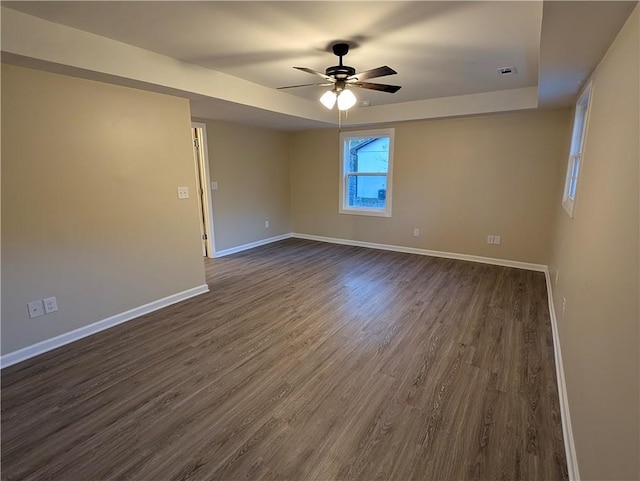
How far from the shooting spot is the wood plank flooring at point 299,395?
161 centimetres

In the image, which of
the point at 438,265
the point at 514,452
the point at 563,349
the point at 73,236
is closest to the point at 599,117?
the point at 563,349

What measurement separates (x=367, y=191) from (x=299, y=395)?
173 inches

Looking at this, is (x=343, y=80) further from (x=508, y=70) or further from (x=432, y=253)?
(x=432, y=253)

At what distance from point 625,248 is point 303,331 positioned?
231 cm

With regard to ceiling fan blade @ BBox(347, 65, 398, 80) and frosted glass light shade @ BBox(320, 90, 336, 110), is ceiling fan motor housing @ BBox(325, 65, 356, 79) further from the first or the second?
frosted glass light shade @ BBox(320, 90, 336, 110)

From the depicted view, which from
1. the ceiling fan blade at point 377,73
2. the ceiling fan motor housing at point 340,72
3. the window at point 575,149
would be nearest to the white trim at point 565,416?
the window at point 575,149

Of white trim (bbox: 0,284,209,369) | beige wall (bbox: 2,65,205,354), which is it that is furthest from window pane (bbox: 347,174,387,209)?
white trim (bbox: 0,284,209,369)

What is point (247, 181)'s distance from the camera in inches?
225

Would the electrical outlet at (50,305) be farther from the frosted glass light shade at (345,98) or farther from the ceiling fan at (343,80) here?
the frosted glass light shade at (345,98)

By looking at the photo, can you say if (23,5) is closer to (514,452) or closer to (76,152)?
(76,152)

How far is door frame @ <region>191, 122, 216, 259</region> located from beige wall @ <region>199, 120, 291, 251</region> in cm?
7

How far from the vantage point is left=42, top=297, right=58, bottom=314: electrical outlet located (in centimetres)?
259

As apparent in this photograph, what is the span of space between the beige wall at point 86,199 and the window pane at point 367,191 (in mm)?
3239

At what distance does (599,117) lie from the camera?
2.05 meters
